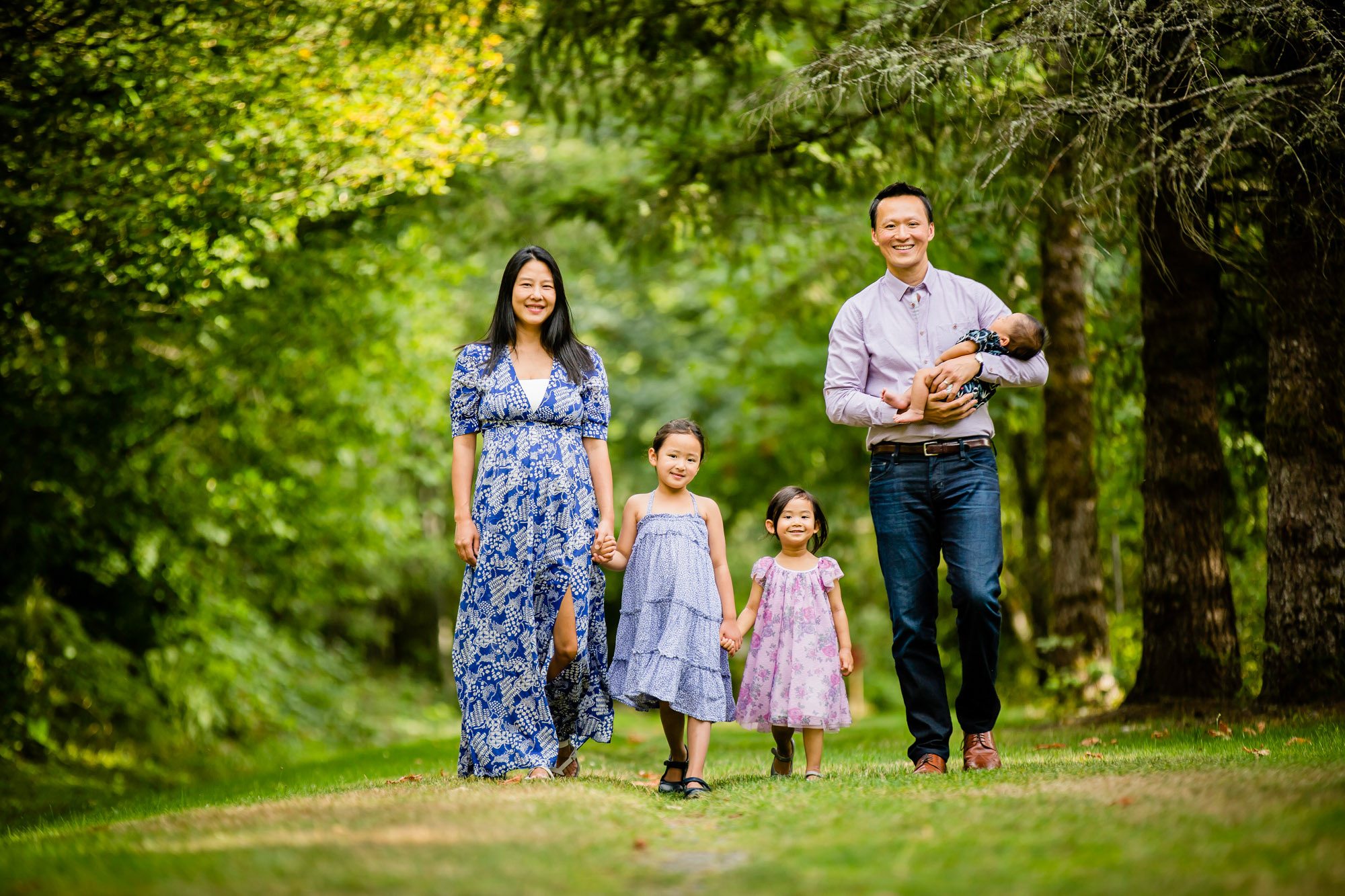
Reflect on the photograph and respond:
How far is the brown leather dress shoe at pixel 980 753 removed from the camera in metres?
5.06

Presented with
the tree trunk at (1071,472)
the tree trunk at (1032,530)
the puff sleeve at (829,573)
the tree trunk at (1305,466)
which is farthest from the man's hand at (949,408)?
the tree trunk at (1032,530)

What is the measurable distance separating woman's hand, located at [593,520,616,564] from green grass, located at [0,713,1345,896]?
1016 mm

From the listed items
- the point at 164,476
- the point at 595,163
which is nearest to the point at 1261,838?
the point at 164,476

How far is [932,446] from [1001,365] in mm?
463

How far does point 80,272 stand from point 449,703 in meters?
16.9

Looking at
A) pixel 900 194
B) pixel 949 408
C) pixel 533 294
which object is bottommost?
pixel 949 408

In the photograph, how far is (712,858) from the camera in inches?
132

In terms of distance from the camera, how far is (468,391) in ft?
18.2

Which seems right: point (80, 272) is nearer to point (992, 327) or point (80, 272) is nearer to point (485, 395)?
point (485, 395)

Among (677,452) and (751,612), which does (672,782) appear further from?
(677,452)

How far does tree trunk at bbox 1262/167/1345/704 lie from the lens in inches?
253

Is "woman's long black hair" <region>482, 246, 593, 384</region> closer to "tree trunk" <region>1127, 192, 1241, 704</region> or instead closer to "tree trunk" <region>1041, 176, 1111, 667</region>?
"tree trunk" <region>1127, 192, 1241, 704</region>

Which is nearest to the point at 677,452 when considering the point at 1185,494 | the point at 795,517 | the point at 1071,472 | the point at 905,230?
the point at 795,517

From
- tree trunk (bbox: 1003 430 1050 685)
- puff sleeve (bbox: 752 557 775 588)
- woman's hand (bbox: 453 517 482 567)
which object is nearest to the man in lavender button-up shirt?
puff sleeve (bbox: 752 557 775 588)
